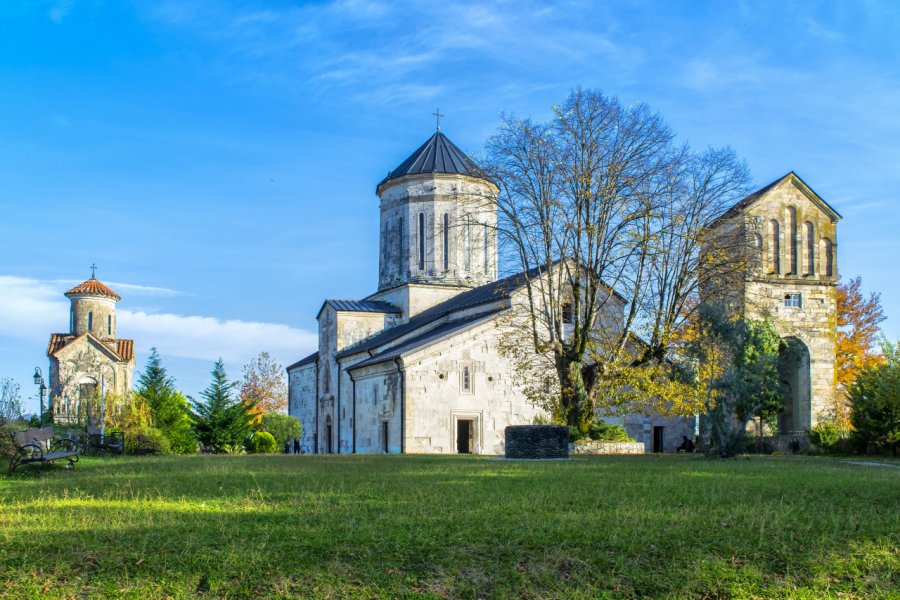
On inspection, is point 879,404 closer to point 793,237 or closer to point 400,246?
point 793,237

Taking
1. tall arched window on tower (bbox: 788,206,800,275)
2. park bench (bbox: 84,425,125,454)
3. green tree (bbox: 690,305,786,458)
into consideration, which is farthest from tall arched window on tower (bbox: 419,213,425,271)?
park bench (bbox: 84,425,125,454)

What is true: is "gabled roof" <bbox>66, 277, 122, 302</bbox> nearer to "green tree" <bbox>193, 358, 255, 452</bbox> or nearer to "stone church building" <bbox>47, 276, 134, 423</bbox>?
"stone church building" <bbox>47, 276, 134, 423</bbox>

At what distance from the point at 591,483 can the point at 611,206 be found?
12150 millimetres

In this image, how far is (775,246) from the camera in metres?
34.2

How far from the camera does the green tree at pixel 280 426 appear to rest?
131 ft

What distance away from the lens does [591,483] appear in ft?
38.7

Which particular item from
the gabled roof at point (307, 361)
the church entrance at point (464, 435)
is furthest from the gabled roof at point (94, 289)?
the church entrance at point (464, 435)

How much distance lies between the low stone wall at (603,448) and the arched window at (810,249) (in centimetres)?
1374

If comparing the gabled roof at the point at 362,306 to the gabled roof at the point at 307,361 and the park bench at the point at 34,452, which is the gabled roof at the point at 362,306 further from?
the park bench at the point at 34,452

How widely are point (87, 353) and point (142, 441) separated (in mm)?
23423

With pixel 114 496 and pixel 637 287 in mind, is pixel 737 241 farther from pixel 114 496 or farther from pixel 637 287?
pixel 114 496

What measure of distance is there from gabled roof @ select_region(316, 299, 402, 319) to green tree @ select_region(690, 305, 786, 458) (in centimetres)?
1561

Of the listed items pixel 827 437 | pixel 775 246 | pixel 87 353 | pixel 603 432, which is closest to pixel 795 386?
pixel 775 246

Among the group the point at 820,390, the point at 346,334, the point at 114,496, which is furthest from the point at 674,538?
the point at 346,334
